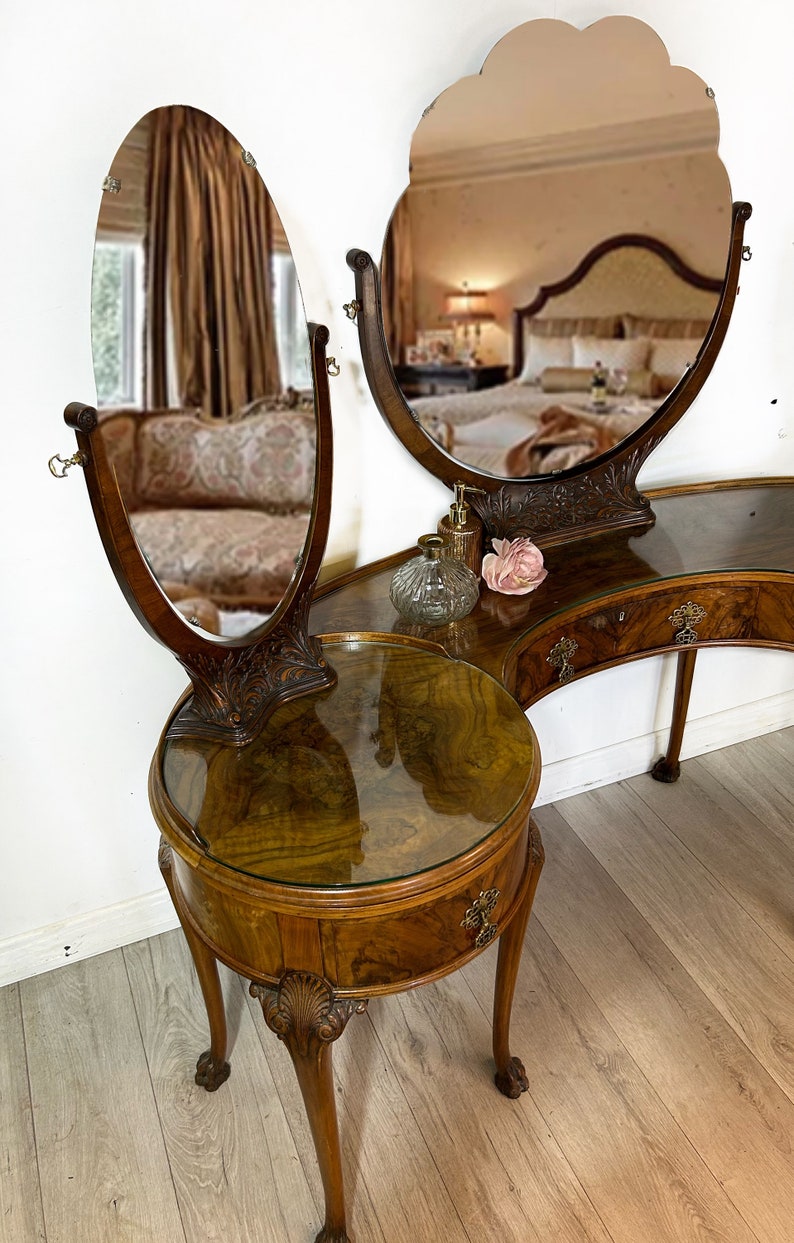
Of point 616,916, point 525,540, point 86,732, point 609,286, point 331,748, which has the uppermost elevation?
point 609,286

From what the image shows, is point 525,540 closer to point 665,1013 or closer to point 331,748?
point 331,748

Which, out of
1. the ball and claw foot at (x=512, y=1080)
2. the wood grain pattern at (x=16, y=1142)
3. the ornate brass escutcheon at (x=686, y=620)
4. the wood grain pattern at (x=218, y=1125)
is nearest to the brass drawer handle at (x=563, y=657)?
the ornate brass escutcheon at (x=686, y=620)

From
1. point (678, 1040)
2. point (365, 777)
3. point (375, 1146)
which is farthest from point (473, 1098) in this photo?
point (365, 777)

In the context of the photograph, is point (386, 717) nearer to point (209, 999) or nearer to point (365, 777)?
point (365, 777)

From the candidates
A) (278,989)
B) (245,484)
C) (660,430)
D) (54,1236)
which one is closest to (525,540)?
(660,430)

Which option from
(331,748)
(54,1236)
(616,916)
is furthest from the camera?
(616,916)

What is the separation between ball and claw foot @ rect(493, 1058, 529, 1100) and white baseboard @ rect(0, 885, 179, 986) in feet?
2.63

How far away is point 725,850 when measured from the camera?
2.30 m

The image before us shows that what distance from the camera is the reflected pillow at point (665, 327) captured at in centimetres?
182

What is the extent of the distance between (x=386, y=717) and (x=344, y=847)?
274 mm

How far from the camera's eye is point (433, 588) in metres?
1.59

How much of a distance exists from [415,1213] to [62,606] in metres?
1.20

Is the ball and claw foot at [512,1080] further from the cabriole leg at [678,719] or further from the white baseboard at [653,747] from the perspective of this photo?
the cabriole leg at [678,719]

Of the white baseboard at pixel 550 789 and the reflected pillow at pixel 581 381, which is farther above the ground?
the reflected pillow at pixel 581 381
